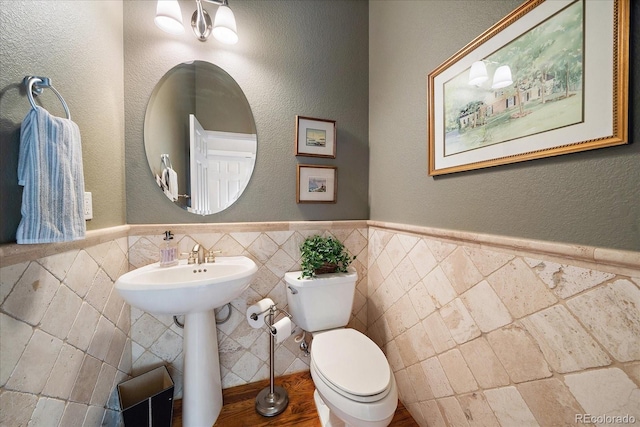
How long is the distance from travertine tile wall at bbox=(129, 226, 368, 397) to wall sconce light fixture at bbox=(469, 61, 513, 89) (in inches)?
41.3

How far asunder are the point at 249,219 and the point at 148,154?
0.65 m

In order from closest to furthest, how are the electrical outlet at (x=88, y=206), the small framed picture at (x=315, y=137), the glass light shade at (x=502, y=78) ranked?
the glass light shade at (x=502, y=78)
the electrical outlet at (x=88, y=206)
the small framed picture at (x=315, y=137)

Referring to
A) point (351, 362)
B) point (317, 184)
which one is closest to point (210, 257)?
point (317, 184)

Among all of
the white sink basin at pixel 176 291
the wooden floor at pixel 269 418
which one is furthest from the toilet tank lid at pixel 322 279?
the wooden floor at pixel 269 418

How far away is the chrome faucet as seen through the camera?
1258 mm

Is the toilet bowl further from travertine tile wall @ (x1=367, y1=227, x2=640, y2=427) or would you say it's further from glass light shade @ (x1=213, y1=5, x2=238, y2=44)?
glass light shade @ (x1=213, y1=5, x2=238, y2=44)

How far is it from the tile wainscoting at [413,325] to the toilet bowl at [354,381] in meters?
0.32

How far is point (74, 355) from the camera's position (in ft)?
2.86

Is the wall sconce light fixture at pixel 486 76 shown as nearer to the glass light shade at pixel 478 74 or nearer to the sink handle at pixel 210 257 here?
the glass light shade at pixel 478 74

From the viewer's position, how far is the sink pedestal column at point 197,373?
1.16 m

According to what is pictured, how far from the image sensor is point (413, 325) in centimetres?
125

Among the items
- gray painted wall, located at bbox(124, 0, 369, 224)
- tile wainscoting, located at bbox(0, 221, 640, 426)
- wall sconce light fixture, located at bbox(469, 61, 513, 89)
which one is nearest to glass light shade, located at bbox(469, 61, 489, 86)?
wall sconce light fixture, located at bbox(469, 61, 513, 89)

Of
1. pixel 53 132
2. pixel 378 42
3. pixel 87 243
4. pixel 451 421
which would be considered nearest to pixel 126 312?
pixel 87 243

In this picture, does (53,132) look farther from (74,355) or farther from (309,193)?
(309,193)
